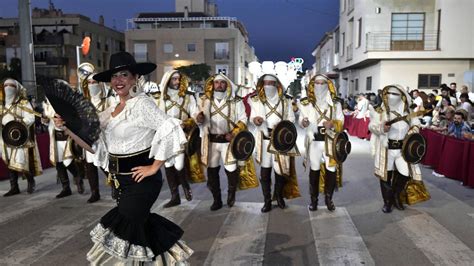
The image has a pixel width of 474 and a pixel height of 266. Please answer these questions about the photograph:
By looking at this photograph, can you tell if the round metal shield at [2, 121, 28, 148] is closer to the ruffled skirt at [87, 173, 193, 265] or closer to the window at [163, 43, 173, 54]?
the ruffled skirt at [87, 173, 193, 265]

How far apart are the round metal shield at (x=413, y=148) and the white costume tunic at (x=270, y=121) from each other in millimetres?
1601

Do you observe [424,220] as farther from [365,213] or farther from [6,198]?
[6,198]

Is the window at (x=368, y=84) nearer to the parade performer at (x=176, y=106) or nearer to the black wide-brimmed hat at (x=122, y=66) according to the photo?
the parade performer at (x=176, y=106)

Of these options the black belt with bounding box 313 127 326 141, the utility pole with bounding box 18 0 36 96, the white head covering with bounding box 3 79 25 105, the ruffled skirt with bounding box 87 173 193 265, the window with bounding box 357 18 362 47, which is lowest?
the ruffled skirt with bounding box 87 173 193 265

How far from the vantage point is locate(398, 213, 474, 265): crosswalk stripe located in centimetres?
445

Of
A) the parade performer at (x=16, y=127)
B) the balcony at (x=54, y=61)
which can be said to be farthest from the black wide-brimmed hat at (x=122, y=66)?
the balcony at (x=54, y=61)

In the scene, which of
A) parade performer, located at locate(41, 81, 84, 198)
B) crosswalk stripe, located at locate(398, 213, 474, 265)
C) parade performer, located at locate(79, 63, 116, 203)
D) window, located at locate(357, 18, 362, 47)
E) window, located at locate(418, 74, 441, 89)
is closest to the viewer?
crosswalk stripe, located at locate(398, 213, 474, 265)

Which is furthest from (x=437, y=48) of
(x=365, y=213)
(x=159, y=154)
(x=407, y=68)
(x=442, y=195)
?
(x=159, y=154)

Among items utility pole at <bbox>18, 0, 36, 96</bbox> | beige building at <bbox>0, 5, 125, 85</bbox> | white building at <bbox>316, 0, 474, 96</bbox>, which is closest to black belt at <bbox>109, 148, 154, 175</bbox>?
utility pole at <bbox>18, 0, 36, 96</bbox>

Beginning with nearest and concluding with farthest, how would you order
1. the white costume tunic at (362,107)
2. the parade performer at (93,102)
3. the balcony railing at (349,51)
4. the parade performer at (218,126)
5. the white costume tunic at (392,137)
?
1. the white costume tunic at (392,137)
2. the parade performer at (218,126)
3. the parade performer at (93,102)
4. the white costume tunic at (362,107)
5. the balcony railing at (349,51)

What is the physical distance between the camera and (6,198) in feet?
23.4

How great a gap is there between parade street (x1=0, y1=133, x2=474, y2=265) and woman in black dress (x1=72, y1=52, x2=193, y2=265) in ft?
4.35

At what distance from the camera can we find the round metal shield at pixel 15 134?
277 inches

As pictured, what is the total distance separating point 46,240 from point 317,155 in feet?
12.0
